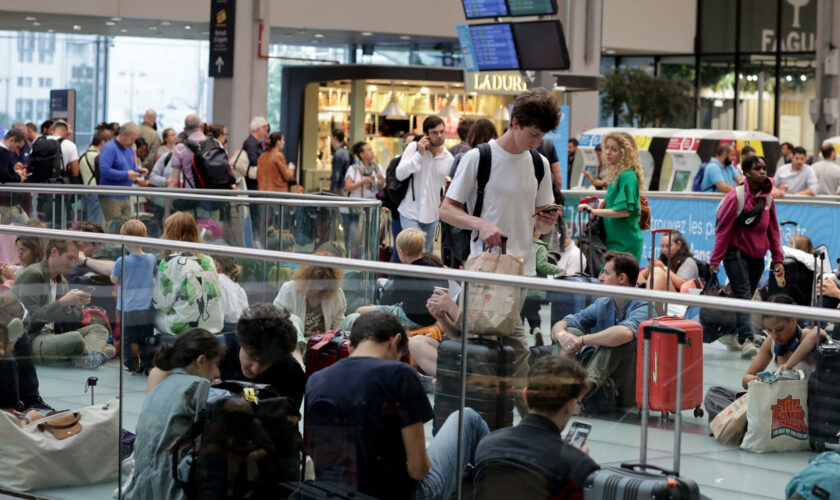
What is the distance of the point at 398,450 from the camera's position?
4.39 m

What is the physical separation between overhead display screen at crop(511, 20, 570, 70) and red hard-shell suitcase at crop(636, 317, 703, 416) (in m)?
10.1

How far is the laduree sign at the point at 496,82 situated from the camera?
49.8 ft

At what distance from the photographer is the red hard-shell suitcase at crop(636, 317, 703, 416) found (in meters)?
3.89

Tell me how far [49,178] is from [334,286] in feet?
37.8

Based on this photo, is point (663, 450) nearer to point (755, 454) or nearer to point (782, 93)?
point (755, 454)

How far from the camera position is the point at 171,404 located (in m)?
4.82

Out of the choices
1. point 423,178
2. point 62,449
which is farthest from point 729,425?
point 423,178

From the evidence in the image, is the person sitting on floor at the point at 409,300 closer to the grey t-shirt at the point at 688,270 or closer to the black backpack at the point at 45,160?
the grey t-shirt at the point at 688,270

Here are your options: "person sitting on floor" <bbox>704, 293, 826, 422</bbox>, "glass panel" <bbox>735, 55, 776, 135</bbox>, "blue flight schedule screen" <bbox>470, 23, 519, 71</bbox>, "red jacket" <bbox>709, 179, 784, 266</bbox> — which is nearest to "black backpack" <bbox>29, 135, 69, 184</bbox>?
"blue flight schedule screen" <bbox>470, 23, 519, 71</bbox>

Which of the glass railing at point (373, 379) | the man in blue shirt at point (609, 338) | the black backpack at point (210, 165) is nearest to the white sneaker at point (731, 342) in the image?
the glass railing at point (373, 379)

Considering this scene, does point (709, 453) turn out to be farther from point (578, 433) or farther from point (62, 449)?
point (62, 449)

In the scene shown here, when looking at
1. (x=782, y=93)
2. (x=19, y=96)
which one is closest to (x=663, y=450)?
(x=19, y=96)

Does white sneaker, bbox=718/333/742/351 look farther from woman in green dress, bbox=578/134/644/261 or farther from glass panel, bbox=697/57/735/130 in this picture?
glass panel, bbox=697/57/735/130

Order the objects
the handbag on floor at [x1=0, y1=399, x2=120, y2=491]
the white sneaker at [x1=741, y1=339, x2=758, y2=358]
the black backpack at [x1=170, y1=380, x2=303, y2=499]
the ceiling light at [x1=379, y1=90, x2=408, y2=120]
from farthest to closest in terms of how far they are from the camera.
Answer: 1. the ceiling light at [x1=379, y1=90, x2=408, y2=120]
2. the handbag on floor at [x1=0, y1=399, x2=120, y2=491]
3. the black backpack at [x1=170, y1=380, x2=303, y2=499]
4. the white sneaker at [x1=741, y1=339, x2=758, y2=358]
